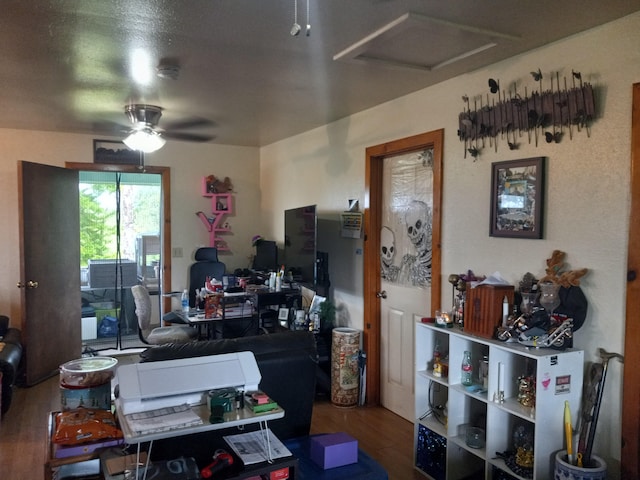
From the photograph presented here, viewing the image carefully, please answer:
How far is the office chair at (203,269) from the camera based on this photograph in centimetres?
570

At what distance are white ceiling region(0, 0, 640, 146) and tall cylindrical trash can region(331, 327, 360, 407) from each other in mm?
1861

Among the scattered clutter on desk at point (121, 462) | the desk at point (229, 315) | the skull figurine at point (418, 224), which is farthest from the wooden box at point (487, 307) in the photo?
the desk at point (229, 315)

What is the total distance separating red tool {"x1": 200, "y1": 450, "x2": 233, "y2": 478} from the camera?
5.91 ft

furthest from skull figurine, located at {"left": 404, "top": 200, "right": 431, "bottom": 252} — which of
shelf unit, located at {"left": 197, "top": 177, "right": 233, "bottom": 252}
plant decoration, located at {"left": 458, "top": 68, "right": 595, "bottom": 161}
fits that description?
shelf unit, located at {"left": 197, "top": 177, "right": 233, "bottom": 252}

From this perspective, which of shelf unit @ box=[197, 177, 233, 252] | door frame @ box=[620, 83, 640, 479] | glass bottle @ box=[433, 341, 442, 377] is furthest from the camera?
shelf unit @ box=[197, 177, 233, 252]

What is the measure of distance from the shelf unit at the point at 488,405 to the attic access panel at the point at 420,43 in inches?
60.3

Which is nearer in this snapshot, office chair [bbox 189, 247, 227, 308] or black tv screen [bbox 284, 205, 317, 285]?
black tv screen [bbox 284, 205, 317, 285]

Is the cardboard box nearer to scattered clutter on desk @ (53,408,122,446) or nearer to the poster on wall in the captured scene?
scattered clutter on desk @ (53,408,122,446)

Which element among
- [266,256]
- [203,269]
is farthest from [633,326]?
[203,269]

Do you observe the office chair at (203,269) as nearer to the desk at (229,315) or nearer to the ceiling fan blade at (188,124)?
the desk at (229,315)

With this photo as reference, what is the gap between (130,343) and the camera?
618cm

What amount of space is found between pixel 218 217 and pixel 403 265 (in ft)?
9.54

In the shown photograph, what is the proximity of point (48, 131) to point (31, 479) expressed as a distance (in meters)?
3.64

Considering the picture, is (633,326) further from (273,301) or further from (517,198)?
(273,301)
